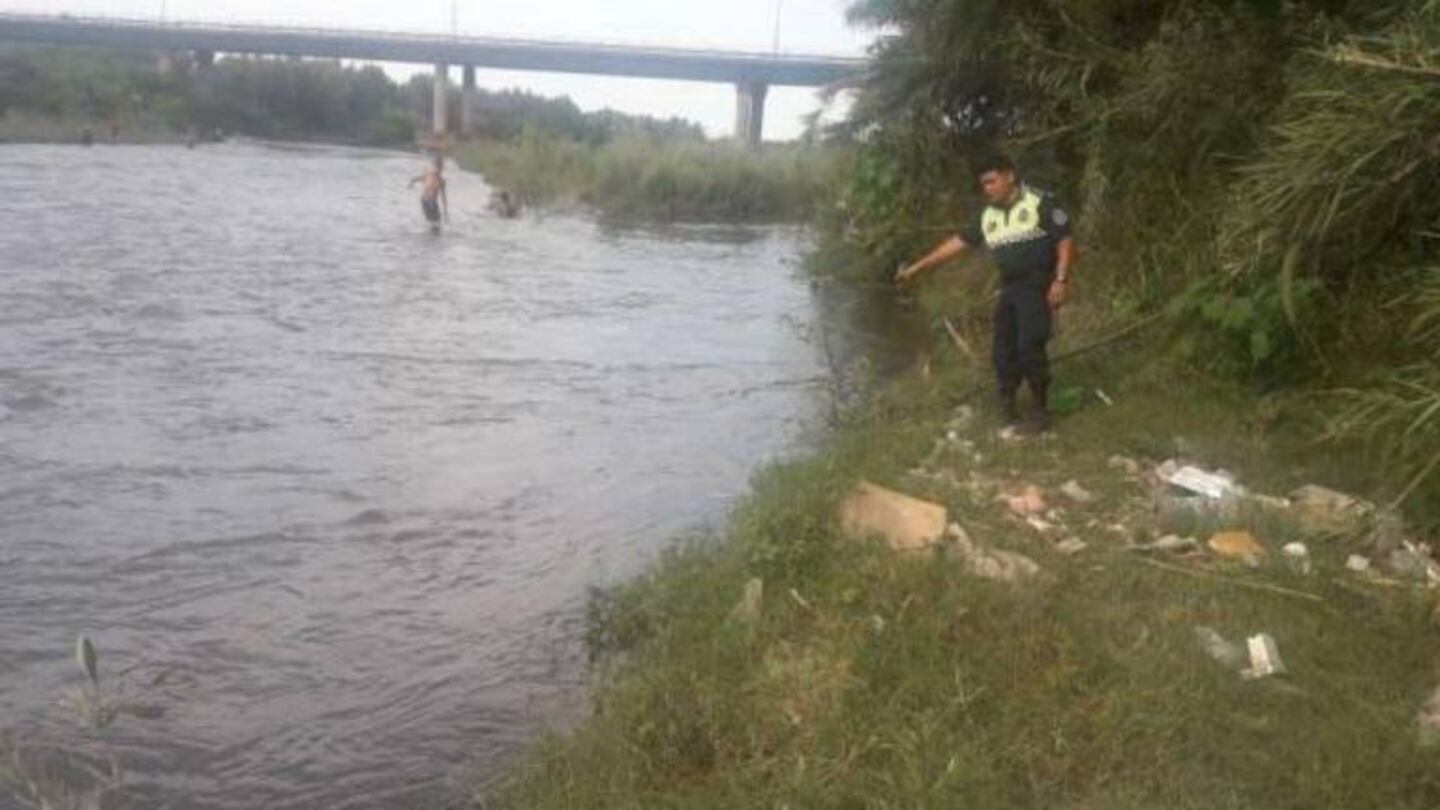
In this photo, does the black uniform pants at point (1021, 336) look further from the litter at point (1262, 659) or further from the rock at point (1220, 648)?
the litter at point (1262, 659)

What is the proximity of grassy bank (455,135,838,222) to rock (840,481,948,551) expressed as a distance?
2803 cm

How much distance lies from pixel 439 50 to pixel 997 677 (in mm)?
67512

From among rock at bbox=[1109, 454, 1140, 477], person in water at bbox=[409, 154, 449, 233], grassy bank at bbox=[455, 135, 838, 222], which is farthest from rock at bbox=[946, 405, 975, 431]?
grassy bank at bbox=[455, 135, 838, 222]

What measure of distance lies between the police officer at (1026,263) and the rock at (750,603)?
2.70 m

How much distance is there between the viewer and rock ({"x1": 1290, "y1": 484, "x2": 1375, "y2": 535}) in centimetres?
578

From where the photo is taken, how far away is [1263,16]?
9102 millimetres

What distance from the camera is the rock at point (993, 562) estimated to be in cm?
530

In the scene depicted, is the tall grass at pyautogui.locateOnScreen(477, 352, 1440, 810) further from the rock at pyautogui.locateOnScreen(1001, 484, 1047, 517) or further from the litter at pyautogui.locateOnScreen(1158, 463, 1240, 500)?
the litter at pyautogui.locateOnScreen(1158, 463, 1240, 500)

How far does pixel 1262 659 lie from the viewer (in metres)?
4.62

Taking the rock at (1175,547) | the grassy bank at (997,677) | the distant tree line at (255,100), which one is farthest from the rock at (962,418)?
the distant tree line at (255,100)

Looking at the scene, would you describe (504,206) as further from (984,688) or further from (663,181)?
(984,688)

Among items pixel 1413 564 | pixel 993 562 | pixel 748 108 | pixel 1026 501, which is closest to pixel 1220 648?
pixel 993 562

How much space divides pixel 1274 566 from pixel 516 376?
766 centimetres

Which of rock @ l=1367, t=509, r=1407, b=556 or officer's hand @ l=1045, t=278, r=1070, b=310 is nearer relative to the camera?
rock @ l=1367, t=509, r=1407, b=556
